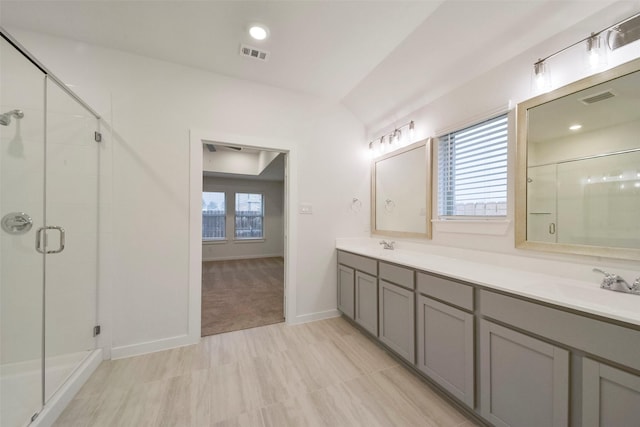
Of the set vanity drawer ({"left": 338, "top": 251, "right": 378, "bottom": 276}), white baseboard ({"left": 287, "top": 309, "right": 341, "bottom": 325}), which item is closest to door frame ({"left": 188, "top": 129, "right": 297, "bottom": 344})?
white baseboard ({"left": 287, "top": 309, "right": 341, "bottom": 325})

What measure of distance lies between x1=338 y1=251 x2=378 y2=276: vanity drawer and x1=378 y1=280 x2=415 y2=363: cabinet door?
0.17 meters

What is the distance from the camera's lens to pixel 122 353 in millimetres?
2141

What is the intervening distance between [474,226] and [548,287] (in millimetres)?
743

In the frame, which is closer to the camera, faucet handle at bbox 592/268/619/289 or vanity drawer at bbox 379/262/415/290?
faucet handle at bbox 592/268/619/289

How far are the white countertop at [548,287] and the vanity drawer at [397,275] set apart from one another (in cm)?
7

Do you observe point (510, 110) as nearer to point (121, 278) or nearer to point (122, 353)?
point (121, 278)

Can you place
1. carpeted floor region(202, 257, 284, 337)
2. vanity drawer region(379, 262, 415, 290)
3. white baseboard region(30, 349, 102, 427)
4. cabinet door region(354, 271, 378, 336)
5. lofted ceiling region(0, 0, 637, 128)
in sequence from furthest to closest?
carpeted floor region(202, 257, 284, 337) < cabinet door region(354, 271, 378, 336) < vanity drawer region(379, 262, 415, 290) < lofted ceiling region(0, 0, 637, 128) < white baseboard region(30, 349, 102, 427)

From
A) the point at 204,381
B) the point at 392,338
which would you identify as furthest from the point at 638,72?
the point at 204,381

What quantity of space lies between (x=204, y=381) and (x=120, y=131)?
2.26 metres

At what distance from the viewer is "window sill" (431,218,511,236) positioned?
70.2 inches

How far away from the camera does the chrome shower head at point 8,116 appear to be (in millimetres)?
1542

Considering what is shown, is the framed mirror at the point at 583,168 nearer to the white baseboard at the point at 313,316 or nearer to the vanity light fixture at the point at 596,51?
the vanity light fixture at the point at 596,51

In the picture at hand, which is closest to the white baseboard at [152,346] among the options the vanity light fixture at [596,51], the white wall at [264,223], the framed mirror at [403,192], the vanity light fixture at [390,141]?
the framed mirror at [403,192]

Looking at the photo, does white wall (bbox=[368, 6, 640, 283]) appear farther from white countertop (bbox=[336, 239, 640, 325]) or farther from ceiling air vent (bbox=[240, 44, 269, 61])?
ceiling air vent (bbox=[240, 44, 269, 61])
